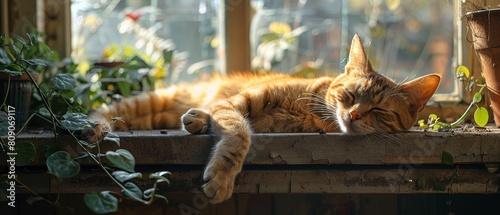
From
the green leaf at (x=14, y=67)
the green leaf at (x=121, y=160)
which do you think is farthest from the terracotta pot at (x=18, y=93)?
the green leaf at (x=121, y=160)

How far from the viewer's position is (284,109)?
2.64 m

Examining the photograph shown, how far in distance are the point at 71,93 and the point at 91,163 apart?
29 centimetres

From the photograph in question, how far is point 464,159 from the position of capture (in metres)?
2.20

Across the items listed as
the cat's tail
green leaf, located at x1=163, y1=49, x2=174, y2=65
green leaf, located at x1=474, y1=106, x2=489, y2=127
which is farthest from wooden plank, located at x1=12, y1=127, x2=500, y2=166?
green leaf, located at x1=163, y1=49, x2=174, y2=65

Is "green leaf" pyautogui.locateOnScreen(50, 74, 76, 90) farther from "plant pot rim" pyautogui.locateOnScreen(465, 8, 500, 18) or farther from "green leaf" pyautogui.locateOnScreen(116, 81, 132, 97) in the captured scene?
"plant pot rim" pyautogui.locateOnScreen(465, 8, 500, 18)

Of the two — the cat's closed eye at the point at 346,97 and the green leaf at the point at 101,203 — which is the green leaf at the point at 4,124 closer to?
the green leaf at the point at 101,203

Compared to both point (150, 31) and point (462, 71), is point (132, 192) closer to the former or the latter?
point (462, 71)

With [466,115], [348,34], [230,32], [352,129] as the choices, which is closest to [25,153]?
[352,129]

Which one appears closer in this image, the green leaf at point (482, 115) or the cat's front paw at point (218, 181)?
the cat's front paw at point (218, 181)

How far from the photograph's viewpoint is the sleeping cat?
216 centimetres

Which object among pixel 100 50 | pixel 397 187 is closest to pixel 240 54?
pixel 100 50

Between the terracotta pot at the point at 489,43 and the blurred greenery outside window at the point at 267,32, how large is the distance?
1.05m

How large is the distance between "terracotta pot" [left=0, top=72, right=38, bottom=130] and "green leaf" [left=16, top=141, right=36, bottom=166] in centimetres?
42

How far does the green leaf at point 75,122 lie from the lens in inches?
81.0
